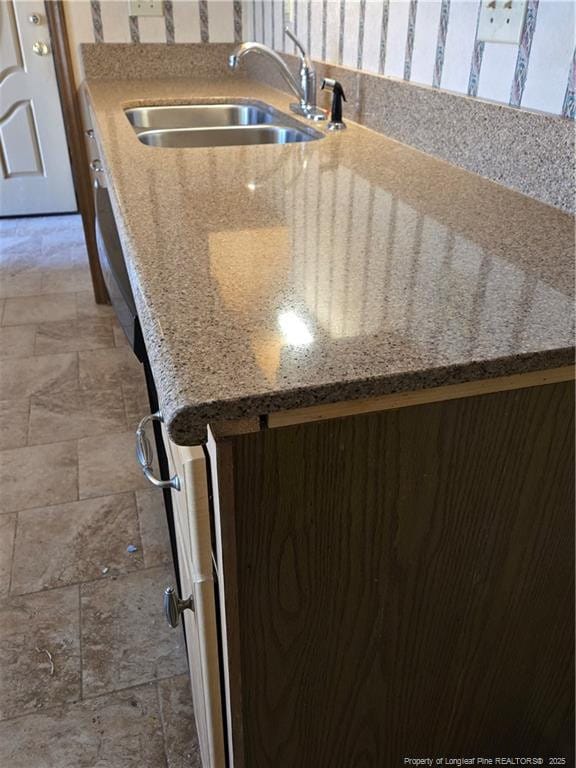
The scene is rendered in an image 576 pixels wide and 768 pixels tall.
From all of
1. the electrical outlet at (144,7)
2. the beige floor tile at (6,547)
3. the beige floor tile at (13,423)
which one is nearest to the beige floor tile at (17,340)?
the beige floor tile at (13,423)

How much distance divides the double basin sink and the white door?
2.07 meters

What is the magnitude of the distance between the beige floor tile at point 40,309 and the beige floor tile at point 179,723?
178 centimetres

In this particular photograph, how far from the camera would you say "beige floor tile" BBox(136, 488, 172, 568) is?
58.2 inches

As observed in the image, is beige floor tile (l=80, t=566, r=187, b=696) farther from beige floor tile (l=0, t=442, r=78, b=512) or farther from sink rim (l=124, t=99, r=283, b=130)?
sink rim (l=124, t=99, r=283, b=130)

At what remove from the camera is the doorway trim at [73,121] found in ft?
8.03

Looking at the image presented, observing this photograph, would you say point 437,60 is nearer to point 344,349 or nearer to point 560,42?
point 560,42

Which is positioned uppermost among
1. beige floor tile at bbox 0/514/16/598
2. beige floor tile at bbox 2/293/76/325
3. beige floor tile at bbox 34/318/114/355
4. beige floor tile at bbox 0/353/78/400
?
beige floor tile at bbox 0/514/16/598

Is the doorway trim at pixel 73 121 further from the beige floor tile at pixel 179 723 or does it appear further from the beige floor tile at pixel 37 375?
the beige floor tile at pixel 179 723

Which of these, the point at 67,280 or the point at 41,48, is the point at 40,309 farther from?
the point at 41,48

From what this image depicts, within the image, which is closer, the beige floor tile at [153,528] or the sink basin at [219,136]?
the beige floor tile at [153,528]

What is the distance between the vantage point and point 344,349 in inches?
21.6

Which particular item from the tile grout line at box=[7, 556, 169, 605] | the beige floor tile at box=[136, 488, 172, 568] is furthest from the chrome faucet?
the tile grout line at box=[7, 556, 169, 605]

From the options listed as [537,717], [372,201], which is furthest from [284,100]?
[537,717]

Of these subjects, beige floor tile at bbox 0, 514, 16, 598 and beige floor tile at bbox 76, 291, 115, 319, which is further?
beige floor tile at bbox 76, 291, 115, 319
